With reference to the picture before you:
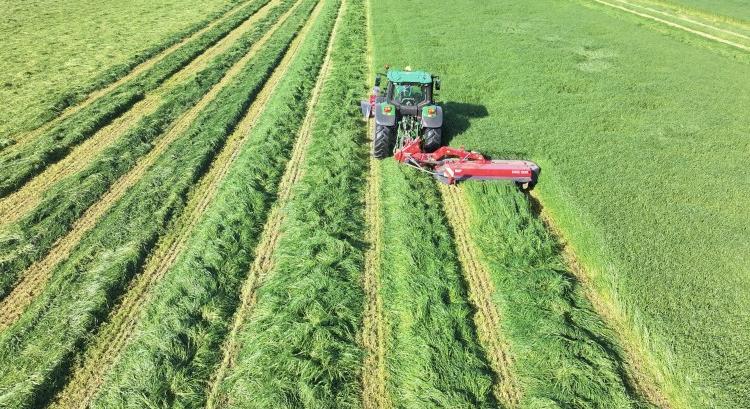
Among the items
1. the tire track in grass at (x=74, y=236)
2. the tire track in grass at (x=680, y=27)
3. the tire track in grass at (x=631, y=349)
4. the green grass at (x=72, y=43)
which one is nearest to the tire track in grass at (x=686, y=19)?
the tire track in grass at (x=680, y=27)

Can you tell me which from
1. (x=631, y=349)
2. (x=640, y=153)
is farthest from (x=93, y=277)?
(x=640, y=153)

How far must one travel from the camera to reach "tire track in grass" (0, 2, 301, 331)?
6.50 m

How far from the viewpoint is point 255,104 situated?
14258 mm

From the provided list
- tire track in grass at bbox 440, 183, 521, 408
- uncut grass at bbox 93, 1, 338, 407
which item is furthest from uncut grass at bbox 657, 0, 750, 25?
uncut grass at bbox 93, 1, 338, 407

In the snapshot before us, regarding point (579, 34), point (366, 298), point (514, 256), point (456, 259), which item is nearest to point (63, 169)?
point (366, 298)

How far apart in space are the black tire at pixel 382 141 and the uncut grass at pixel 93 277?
426cm

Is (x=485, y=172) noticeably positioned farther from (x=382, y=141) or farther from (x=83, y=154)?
(x=83, y=154)

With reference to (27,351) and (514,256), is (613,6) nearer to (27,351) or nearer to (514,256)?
(514,256)

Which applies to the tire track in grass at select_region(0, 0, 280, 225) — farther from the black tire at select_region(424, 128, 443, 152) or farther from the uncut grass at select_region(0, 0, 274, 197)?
the black tire at select_region(424, 128, 443, 152)

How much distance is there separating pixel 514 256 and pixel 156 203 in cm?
725

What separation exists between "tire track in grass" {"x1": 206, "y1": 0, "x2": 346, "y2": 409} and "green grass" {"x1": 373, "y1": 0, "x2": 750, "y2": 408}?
4221 mm

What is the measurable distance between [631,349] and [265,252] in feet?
19.8

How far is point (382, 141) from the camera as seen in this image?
10422mm

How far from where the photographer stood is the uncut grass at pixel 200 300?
5.21m
